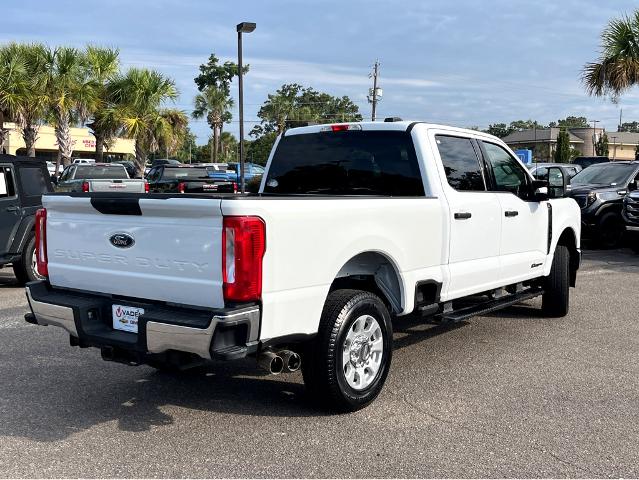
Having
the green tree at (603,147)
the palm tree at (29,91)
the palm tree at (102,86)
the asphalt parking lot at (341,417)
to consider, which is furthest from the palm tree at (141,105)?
the green tree at (603,147)

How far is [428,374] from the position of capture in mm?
5508

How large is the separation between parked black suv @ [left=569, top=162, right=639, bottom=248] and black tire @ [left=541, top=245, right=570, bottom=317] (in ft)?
23.1

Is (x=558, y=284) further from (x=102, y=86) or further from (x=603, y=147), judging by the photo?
(x=603, y=147)

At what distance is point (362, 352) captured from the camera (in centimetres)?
466

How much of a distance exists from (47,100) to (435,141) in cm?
2442

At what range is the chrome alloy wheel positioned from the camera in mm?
4531

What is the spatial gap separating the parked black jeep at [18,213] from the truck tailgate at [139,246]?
4.95 m

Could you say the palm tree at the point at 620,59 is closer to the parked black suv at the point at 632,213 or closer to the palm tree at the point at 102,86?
the parked black suv at the point at 632,213

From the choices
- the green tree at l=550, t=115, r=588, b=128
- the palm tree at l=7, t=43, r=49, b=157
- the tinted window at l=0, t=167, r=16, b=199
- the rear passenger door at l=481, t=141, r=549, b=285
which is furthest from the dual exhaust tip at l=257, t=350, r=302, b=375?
the green tree at l=550, t=115, r=588, b=128

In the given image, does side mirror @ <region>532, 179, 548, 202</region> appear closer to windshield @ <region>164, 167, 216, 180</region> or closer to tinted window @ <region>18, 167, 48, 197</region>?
tinted window @ <region>18, 167, 48, 197</region>

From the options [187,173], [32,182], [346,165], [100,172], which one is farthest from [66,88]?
[346,165]

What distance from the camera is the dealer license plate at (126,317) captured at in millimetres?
4160

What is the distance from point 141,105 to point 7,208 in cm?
2348

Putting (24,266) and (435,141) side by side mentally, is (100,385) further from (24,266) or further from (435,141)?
(24,266)
